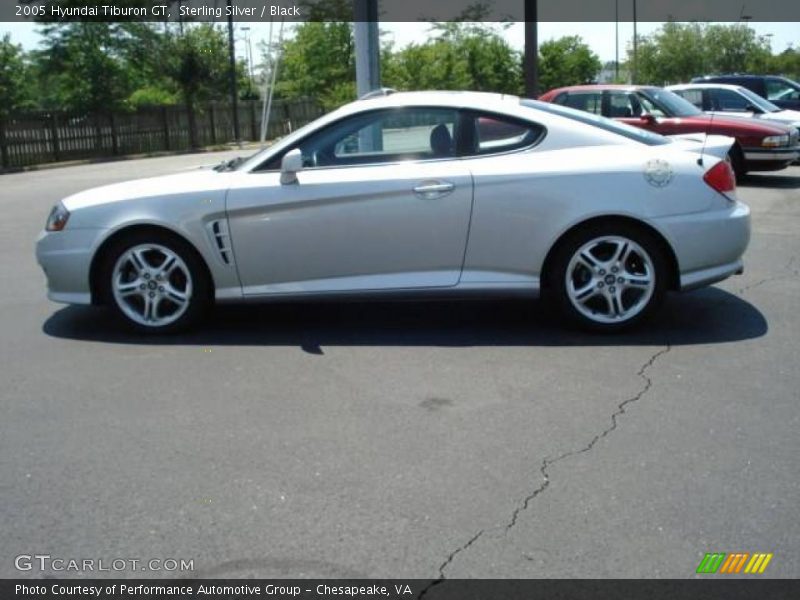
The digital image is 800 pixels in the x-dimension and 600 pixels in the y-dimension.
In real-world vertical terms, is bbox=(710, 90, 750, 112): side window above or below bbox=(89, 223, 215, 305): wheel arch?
above

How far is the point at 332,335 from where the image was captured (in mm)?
6070

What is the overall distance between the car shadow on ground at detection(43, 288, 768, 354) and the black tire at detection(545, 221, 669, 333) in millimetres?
117

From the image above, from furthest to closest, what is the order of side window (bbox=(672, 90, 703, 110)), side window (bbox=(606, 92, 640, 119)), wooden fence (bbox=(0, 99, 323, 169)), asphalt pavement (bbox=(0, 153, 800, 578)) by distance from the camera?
wooden fence (bbox=(0, 99, 323, 169)), side window (bbox=(672, 90, 703, 110)), side window (bbox=(606, 92, 640, 119)), asphalt pavement (bbox=(0, 153, 800, 578))

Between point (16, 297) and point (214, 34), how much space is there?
111ft

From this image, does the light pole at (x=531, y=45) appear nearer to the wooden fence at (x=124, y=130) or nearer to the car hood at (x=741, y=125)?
the car hood at (x=741, y=125)

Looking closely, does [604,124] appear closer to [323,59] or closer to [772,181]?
[772,181]

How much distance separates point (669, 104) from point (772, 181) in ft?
7.20

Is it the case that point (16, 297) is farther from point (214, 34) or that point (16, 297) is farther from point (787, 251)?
point (214, 34)

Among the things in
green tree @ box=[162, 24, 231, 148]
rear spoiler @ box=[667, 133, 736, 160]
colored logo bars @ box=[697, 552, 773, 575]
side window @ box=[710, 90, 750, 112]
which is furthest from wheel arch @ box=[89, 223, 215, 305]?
green tree @ box=[162, 24, 231, 148]

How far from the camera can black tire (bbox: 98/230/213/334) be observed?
5.98 meters

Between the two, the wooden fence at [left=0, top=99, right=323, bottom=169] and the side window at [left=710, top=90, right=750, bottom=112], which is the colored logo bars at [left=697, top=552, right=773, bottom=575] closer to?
the side window at [left=710, top=90, right=750, bottom=112]

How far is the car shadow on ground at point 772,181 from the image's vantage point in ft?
46.4

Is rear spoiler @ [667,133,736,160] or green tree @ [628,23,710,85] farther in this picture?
green tree @ [628,23,710,85]
